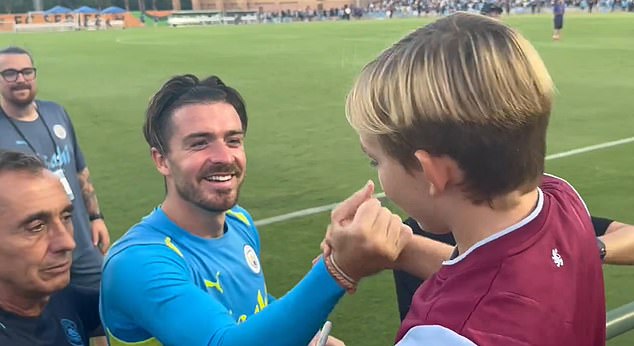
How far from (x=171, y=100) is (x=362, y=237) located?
138 centimetres

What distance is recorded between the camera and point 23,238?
2.43m

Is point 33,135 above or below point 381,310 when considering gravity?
above

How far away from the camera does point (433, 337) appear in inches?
55.1

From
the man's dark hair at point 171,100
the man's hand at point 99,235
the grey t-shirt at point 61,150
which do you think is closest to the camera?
the man's dark hair at point 171,100

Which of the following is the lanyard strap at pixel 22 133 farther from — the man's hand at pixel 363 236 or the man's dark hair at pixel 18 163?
the man's hand at pixel 363 236

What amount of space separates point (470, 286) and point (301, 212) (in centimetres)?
691

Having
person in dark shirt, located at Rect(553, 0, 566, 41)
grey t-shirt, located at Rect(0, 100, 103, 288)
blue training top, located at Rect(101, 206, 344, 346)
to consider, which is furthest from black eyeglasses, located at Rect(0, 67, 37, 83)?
person in dark shirt, located at Rect(553, 0, 566, 41)

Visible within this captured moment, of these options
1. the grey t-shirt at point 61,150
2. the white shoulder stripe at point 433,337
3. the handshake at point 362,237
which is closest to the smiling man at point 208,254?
the handshake at point 362,237

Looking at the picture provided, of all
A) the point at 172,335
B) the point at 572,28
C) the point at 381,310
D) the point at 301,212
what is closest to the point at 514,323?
the point at 172,335

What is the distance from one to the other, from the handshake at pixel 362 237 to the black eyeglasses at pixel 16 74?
429 cm

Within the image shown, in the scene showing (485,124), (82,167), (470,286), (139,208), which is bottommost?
(139,208)

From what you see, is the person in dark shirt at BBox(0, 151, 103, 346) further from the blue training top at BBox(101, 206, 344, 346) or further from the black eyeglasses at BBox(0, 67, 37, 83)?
the black eyeglasses at BBox(0, 67, 37, 83)

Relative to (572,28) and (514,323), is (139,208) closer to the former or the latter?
(514,323)

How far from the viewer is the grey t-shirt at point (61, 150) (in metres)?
5.08
